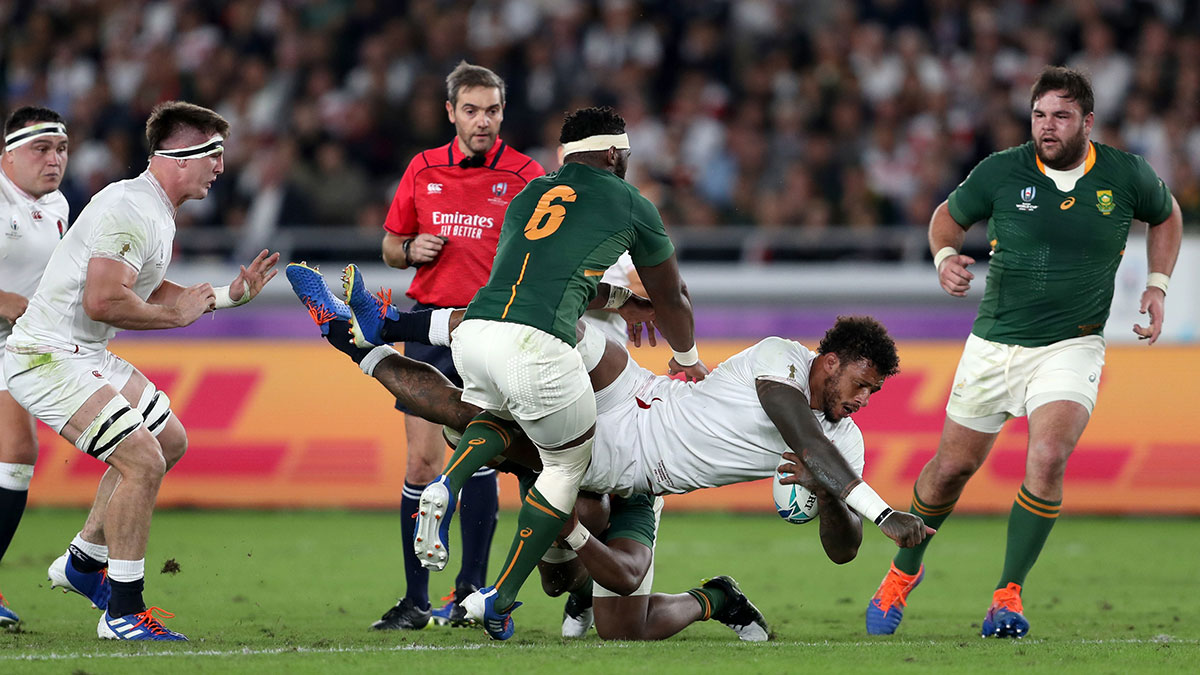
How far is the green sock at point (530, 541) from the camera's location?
21.1 ft

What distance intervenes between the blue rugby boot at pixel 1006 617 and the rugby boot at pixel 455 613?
270 centimetres

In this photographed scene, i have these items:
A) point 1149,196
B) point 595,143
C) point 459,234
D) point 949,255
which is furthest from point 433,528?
point 1149,196

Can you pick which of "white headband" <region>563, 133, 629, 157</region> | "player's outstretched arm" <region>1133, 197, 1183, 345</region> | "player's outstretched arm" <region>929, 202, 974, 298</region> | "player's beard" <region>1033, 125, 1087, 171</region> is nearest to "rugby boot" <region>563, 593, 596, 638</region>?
"white headband" <region>563, 133, 629, 157</region>

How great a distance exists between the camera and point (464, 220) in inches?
311

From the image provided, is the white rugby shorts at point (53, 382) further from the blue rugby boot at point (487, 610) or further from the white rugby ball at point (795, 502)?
the white rugby ball at point (795, 502)

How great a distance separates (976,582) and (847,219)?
6.42 m

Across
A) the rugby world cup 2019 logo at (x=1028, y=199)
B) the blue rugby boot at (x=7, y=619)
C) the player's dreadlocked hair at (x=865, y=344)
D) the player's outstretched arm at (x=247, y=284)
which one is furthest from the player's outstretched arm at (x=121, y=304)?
the rugby world cup 2019 logo at (x=1028, y=199)

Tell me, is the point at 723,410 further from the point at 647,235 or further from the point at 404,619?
the point at 404,619

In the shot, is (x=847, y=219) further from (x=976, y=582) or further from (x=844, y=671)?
(x=844, y=671)

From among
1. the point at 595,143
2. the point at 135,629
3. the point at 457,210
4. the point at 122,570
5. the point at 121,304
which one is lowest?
the point at 135,629

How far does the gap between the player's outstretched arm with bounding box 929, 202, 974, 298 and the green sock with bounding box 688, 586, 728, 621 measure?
6.42 ft

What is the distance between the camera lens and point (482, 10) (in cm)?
1781

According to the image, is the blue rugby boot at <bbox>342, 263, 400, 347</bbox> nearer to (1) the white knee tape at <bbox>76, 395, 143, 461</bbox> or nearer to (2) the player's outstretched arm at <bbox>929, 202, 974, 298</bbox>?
(1) the white knee tape at <bbox>76, 395, 143, 461</bbox>

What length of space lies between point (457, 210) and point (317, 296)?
109 centimetres
